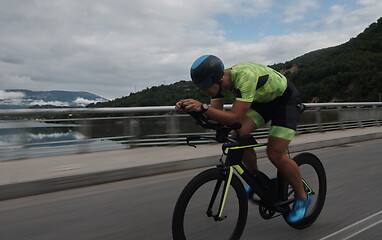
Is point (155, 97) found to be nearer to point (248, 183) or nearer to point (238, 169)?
point (248, 183)

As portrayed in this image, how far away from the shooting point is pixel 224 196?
2754mm

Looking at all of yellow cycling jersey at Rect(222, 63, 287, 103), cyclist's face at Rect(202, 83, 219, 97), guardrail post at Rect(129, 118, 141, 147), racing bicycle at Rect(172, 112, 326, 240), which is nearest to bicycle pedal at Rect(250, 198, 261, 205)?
racing bicycle at Rect(172, 112, 326, 240)

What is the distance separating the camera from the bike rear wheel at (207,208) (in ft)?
8.27

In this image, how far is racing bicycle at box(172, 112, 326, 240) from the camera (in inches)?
100

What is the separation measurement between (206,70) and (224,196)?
985mm

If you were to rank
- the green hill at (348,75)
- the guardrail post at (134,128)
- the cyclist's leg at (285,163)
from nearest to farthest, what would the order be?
the cyclist's leg at (285,163) < the guardrail post at (134,128) < the green hill at (348,75)

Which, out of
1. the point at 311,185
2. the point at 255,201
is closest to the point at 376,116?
the point at 311,185

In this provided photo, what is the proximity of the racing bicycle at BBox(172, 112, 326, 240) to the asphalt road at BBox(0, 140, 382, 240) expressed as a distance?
0.41 m

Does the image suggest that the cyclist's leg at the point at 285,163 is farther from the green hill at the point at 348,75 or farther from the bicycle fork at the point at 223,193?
the green hill at the point at 348,75

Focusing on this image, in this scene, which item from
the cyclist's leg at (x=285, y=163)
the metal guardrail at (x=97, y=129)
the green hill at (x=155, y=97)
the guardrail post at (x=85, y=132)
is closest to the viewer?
the cyclist's leg at (x=285, y=163)

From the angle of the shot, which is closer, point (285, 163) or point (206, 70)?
point (206, 70)

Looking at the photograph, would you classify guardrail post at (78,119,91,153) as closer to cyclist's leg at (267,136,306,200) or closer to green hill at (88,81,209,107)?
green hill at (88,81,209,107)

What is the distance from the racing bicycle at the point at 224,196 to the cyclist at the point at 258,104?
3.6 inches

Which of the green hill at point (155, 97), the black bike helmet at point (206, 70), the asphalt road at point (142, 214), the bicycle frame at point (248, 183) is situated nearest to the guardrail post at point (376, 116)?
the green hill at point (155, 97)
